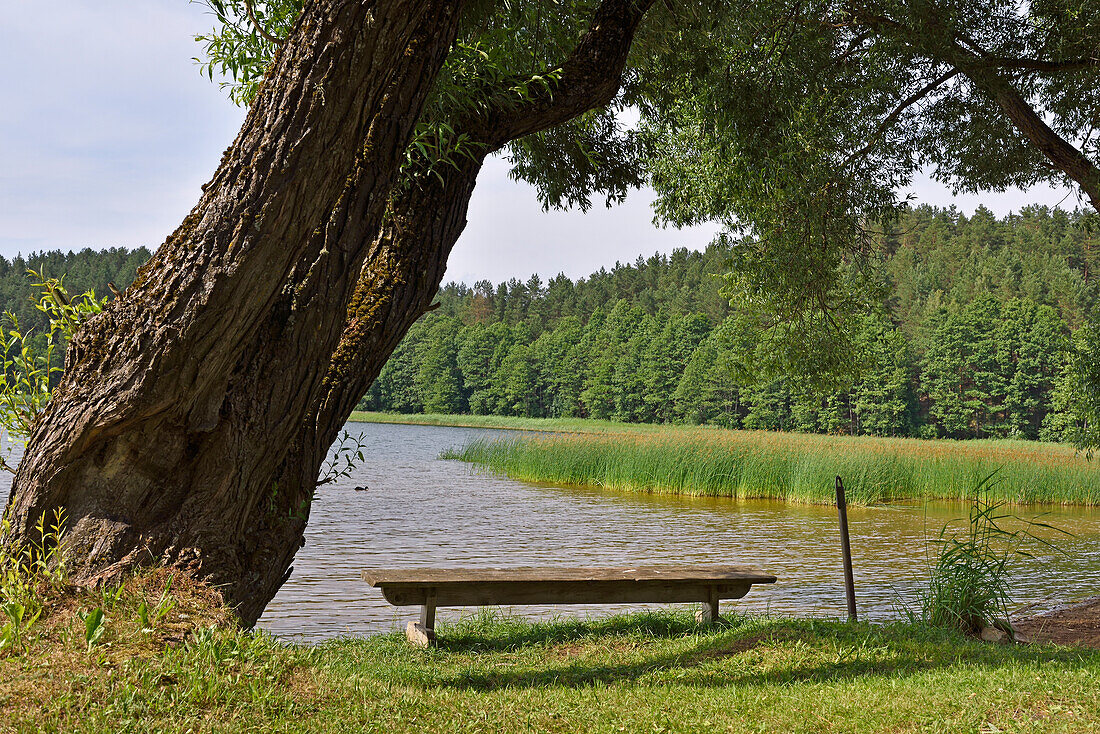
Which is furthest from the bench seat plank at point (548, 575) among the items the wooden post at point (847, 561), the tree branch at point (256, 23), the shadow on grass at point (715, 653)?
the tree branch at point (256, 23)

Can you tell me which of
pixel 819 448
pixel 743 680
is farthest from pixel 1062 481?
pixel 743 680

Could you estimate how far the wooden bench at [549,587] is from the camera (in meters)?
5.58

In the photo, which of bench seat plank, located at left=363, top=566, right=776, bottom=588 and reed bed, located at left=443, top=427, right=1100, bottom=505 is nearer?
bench seat plank, located at left=363, top=566, right=776, bottom=588

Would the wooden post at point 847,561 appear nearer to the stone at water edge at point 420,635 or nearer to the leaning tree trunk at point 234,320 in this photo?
the stone at water edge at point 420,635

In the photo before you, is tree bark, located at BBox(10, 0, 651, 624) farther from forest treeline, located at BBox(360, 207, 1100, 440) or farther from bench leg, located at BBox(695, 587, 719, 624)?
forest treeline, located at BBox(360, 207, 1100, 440)

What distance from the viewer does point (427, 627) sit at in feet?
18.8

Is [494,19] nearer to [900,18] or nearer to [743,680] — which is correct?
[743,680]

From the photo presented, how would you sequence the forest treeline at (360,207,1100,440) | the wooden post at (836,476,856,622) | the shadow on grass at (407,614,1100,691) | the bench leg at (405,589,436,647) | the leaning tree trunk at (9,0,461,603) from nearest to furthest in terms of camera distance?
the leaning tree trunk at (9,0,461,603) → the shadow on grass at (407,614,1100,691) → the bench leg at (405,589,436,647) → the wooden post at (836,476,856,622) → the forest treeline at (360,207,1100,440)

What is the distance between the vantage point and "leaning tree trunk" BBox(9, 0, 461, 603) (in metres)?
3.02

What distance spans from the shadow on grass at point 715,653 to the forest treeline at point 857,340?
86.7 feet

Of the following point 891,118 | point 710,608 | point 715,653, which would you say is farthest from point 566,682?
point 891,118

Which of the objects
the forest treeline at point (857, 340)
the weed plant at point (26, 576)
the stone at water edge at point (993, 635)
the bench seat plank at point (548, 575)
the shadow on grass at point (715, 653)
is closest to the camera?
the weed plant at point (26, 576)

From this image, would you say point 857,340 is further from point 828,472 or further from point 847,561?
point 847,561

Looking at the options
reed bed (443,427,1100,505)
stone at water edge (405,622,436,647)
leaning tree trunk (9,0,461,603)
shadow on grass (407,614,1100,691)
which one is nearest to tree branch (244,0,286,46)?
leaning tree trunk (9,0,461,603)
